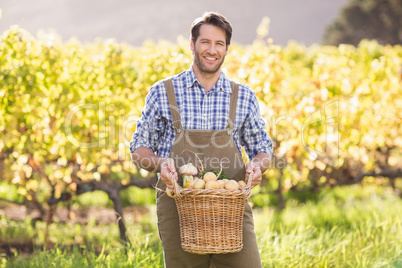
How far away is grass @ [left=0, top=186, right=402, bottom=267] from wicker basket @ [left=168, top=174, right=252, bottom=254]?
130 centimetres

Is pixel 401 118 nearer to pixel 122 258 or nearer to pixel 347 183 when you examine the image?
pixel 347 183

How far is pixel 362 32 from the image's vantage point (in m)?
35.1

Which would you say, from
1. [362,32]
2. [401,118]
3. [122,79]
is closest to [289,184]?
[401,118]

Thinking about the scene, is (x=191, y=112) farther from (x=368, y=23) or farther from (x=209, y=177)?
(x=368, y=23)

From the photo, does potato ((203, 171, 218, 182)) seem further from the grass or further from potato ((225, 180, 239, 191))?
the grass

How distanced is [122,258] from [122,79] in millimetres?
1749

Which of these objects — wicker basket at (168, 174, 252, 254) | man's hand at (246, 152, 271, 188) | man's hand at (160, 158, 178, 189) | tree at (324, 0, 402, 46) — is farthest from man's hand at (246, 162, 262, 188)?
tree at (324, 0, 402, 46)

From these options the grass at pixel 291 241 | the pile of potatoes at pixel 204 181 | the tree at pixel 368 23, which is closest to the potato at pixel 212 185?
the pile of potatoes at pixel 204 181

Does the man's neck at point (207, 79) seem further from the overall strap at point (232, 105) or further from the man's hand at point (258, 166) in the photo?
the man's hand at point (258, 166)

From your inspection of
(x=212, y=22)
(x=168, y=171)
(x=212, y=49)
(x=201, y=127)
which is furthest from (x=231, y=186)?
(x=212, y=22)

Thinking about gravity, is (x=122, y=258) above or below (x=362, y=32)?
below

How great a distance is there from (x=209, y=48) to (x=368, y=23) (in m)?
35.9

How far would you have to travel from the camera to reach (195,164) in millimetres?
2252

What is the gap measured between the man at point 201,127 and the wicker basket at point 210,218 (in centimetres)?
18
